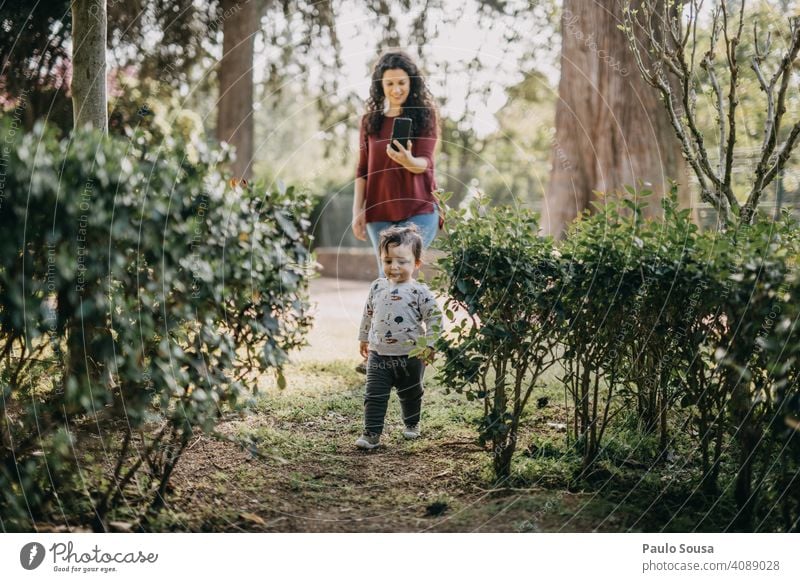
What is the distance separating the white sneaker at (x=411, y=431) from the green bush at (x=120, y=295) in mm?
1120

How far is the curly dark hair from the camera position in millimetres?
4066

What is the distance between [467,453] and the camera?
329cm

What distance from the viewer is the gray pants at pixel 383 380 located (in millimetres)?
3383

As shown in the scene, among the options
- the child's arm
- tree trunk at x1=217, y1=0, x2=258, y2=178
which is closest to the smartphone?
the child's arm

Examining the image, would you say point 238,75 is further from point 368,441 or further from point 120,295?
point 120,295

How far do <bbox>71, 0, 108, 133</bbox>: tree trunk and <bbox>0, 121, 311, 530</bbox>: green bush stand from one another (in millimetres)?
830

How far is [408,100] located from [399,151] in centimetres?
40

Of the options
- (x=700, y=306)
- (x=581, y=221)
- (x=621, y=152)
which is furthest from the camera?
(x=621, y=152)

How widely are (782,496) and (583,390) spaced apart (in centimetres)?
79

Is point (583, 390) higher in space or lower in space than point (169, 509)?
higher

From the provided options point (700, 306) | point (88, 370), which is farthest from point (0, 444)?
point (700, 306)

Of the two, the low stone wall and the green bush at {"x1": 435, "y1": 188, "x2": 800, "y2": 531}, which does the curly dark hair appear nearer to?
the green bush at {"x1": 435, "y1": 188, "x2": 800, "y2": 531}

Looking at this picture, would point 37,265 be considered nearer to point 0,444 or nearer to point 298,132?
point 0,444

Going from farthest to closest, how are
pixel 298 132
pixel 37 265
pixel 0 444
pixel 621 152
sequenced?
pixel 298 132 < pixel 621 152 < pixel 0 444 < pixel 37 265
